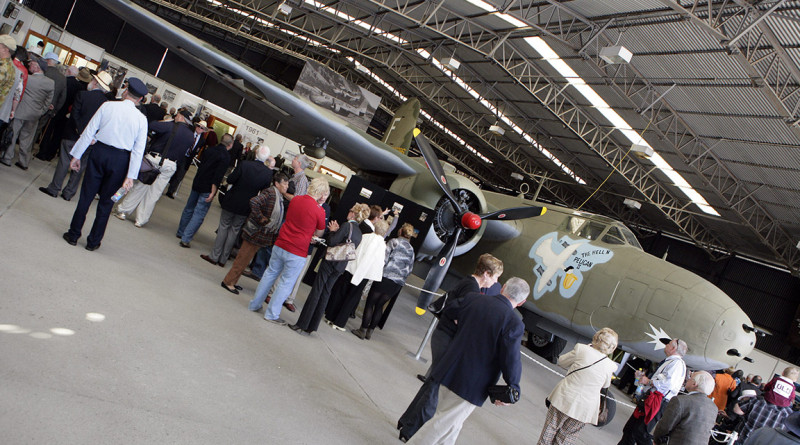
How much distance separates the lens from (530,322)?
11172 mm

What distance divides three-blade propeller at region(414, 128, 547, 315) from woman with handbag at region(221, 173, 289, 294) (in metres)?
2.59

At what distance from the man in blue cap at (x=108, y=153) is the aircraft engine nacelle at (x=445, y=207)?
Answer: 544 centimetres

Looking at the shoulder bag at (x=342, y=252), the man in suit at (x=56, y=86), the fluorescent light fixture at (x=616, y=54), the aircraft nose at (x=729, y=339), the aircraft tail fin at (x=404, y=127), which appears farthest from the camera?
the aircraft tail fin at (x=404, y=127)

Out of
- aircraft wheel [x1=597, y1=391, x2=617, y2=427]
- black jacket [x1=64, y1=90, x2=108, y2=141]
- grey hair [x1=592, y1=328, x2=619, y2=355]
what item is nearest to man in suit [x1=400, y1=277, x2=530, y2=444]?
grey hair [x1=592, y1=328, x2=619, y2=355]

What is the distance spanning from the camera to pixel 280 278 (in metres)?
6.14

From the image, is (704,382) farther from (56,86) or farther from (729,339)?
(56,86)

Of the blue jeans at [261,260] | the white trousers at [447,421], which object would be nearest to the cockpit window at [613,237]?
the blue jeans at [261,260]

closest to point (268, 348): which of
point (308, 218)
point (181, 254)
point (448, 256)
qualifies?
point (308, 218)

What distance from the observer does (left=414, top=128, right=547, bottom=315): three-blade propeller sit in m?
8.98

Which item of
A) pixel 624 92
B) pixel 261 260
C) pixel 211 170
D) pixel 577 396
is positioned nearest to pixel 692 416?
pixel 577 396

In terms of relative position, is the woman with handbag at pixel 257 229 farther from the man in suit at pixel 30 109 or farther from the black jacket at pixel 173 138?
the man in suit at pixel 30 109

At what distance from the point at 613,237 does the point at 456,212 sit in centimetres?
333

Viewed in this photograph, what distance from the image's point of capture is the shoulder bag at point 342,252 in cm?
628

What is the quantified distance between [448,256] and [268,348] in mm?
4306
